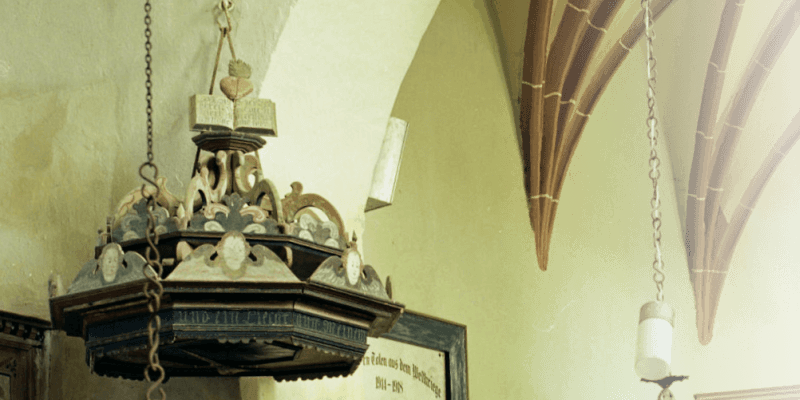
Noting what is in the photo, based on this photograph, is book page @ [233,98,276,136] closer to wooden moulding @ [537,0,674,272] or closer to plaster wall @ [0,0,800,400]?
plaster wall @ [0,0,800,400]

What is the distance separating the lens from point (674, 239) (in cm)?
964

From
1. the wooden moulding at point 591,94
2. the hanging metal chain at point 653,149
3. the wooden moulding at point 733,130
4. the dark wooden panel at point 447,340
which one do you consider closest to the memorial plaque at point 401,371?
the dark wooden panel at point 447,340

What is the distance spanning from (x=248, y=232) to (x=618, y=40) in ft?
17.1

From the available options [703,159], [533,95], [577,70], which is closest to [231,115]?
[533,95]

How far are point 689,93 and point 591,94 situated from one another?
1754mm

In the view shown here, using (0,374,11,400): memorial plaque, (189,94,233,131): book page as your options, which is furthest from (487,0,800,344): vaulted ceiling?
(0,374,11,400): memorial plaque

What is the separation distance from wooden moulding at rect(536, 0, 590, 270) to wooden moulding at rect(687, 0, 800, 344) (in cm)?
221

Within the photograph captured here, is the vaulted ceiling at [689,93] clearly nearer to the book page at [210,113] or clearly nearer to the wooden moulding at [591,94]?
the wooden moulding at [591,94]

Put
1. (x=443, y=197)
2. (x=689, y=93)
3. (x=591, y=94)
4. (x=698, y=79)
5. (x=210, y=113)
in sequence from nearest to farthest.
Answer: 1. (x=210, y=113)
2. (x=443, y=197)
3. (x=591, y=94)
4. (x=698, y=79)
5. (x=689, y=93)

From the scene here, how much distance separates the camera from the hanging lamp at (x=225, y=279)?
3.27 meters

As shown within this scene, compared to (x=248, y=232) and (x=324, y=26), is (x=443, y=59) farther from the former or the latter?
(x=248, y=232)

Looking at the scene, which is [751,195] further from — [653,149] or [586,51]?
[653,149]

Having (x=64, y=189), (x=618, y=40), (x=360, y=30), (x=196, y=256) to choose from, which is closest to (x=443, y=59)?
(x=618, y=40)

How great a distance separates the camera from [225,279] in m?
3.27
